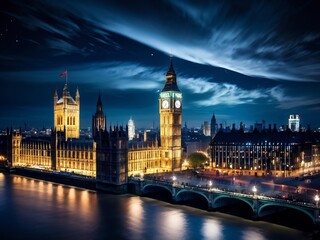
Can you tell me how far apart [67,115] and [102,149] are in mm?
43569

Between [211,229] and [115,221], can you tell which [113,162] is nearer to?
[115,221]

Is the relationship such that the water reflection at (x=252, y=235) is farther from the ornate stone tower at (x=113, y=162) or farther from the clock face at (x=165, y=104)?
the clock face at (x=165, y=104)

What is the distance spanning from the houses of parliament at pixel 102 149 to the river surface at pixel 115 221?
30.9 ft

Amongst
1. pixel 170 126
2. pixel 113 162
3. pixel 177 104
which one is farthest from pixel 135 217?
pixel 177 104

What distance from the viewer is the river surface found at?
51.6 metres

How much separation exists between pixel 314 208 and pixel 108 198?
132 feet

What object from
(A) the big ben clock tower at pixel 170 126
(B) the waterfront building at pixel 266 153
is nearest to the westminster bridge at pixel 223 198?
(A) the big ben clock tower at pixel 170 126

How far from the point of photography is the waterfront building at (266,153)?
93.8 m

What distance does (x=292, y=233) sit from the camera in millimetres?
50562

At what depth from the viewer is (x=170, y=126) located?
98.2m

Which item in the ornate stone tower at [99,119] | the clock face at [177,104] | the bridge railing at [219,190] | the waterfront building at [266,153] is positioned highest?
the clock face at [177,104]

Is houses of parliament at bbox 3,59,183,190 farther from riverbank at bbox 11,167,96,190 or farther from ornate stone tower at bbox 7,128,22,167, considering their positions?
riverbank at bbox 11,167,96,190

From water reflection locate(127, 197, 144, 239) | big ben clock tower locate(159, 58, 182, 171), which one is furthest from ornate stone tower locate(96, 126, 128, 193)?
big ben clock tower locate(159, 58, 182, 171)

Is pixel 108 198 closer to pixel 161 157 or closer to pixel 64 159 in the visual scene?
pixel 161 157
